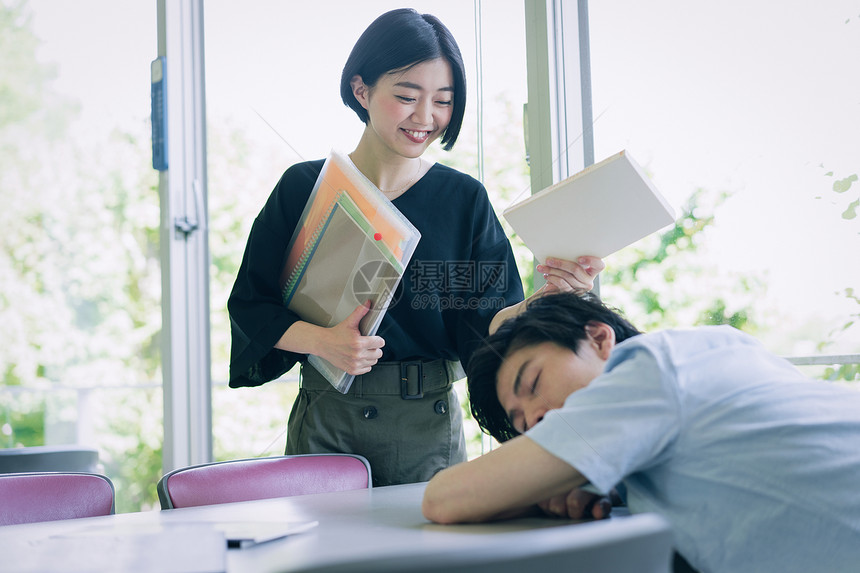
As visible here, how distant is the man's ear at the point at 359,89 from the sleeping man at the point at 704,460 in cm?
85

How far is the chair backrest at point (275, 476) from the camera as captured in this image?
4.06ft

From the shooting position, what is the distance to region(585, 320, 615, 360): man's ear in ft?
3.12

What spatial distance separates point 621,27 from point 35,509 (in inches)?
60.7

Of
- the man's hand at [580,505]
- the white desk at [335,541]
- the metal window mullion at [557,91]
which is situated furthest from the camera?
the metal window mullion at [557,91]

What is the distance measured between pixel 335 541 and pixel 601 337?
46cm

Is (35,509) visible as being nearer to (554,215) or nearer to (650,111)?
(554,215)

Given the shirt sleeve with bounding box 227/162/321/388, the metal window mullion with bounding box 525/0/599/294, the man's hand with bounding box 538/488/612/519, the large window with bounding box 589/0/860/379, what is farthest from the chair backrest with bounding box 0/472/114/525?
the large window with bounding box 589/0/860/379

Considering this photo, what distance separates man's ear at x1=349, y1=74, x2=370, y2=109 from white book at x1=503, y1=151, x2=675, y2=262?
17.0 inches

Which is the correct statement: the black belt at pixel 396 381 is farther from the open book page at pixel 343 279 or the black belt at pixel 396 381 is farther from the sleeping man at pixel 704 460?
the sleeping man at pixel 704 460

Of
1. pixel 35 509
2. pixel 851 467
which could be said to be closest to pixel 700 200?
pixel 851 467

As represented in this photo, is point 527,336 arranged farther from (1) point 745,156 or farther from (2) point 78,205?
(2) point 78,205

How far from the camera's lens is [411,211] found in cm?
140

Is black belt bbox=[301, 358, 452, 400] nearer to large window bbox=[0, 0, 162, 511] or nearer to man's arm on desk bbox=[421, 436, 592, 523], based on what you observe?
man's arm on desk bbox=[421, 436, 592, 523]

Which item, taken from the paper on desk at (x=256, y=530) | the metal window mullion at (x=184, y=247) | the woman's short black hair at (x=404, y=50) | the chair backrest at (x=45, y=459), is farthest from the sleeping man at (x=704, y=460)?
the metal window mullion at (x=184, y=247)
